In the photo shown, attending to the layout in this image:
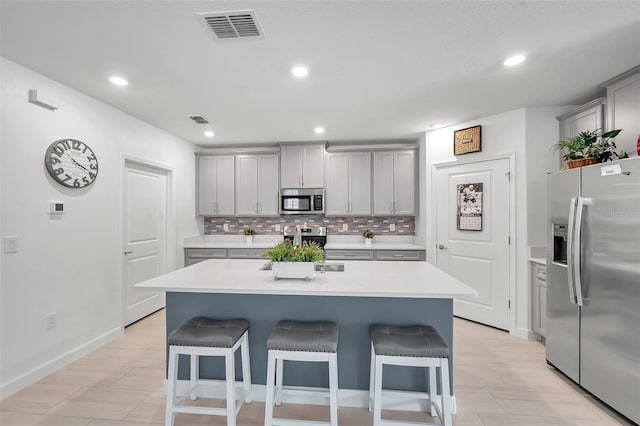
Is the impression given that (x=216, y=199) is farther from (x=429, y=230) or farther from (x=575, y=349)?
(x=575, y=349)

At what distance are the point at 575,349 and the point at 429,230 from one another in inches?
79.9

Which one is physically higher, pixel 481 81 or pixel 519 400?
pixel 481 81

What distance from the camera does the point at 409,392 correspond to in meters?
2.00

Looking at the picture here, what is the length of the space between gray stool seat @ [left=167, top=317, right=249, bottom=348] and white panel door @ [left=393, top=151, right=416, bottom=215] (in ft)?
10.4

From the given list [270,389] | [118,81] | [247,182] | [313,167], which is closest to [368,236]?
[313,167]

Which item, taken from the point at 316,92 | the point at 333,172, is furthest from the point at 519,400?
the point at 333,172

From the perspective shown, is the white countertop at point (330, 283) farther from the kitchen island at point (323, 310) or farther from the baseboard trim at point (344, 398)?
the baseboard trim at point (344, 398)

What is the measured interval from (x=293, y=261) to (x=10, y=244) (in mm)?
2134

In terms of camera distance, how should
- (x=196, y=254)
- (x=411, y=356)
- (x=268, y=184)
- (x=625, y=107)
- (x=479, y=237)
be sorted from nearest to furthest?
(x=411, y=356), (x=625, y=107), (x=479, y=237), (x=196, y=254), (x=268, y=184)

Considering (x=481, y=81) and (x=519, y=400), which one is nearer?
(x=519, y=400)

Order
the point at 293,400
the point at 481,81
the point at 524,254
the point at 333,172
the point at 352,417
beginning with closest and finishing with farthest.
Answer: the point at 352,417 → the point at 293,400 → the point at 481,81 → the point at 524,254 → the point at 333,172

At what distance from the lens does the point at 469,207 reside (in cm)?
371

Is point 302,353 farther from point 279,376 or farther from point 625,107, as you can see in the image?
point 625,107

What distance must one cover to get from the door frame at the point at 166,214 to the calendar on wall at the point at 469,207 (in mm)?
3851
